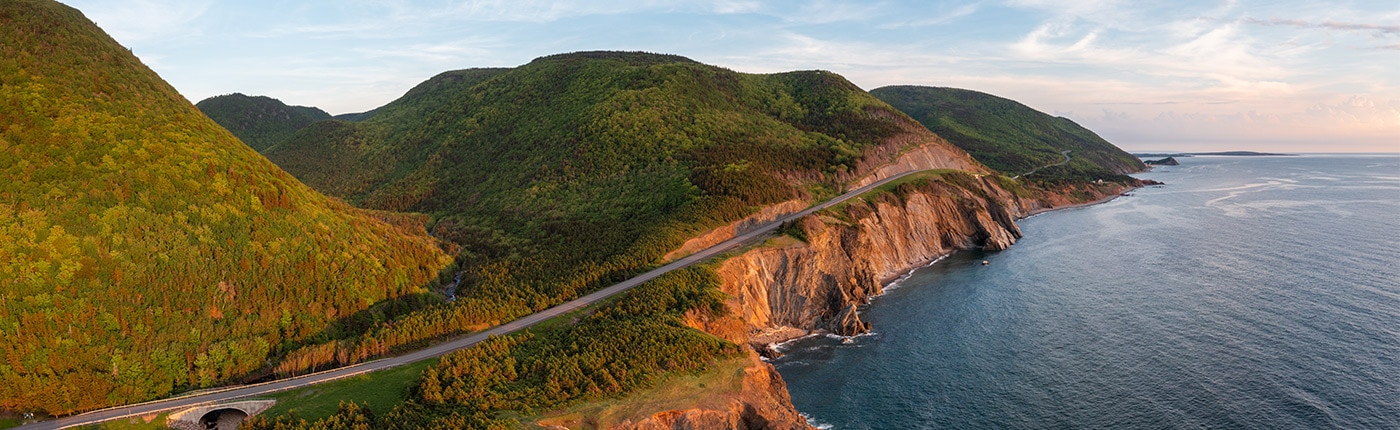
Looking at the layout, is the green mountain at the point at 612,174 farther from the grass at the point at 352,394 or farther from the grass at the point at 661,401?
the grass at the point at 661,401

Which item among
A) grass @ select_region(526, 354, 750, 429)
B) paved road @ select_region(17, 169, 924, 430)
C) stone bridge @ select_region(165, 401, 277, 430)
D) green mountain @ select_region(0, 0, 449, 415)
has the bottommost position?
grass @ select_region(526, 354, 750, 429)

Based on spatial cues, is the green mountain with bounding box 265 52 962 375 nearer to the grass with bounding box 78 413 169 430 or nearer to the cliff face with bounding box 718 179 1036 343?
the grass with bounding box 78 413 169 430

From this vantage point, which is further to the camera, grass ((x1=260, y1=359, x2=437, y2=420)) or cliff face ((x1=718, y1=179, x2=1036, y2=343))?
cliff face ((x1=718, y1=179, x2=1036, y2=343))

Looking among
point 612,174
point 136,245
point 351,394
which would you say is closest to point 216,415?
point 351,394

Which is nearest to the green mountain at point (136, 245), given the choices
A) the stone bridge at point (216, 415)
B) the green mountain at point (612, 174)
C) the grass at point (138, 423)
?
the grass at point (138, 423)

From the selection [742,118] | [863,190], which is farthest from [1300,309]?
[742,118]

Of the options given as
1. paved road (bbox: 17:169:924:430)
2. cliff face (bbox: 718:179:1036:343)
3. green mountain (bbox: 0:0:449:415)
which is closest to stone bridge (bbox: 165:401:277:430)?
paved road (bbox: 17:169:924:430)
